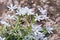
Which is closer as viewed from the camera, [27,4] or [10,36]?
[10,36]

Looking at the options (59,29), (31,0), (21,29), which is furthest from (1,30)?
(31,0)

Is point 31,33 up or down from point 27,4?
down

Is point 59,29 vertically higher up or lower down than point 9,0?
lower down

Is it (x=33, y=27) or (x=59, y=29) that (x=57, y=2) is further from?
(x=33, y=27)

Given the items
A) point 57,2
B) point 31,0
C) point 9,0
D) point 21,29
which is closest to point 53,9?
point 57,2

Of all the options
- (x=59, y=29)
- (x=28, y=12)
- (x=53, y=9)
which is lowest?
(x=28, y=12)

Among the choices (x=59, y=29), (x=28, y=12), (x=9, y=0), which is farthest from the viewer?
(x=9, y=0)

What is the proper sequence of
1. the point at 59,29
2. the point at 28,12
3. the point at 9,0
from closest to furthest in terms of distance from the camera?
the point at 28,12 → the point at 59,29 → the point at 9,0

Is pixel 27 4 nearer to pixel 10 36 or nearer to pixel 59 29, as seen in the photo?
pixel 59 29

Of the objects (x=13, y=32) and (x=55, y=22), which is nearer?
(x=13, y=32)
